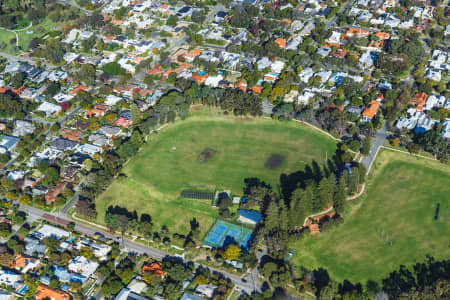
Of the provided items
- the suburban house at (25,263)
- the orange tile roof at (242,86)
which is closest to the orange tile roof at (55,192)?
the suburban house at (25,263)

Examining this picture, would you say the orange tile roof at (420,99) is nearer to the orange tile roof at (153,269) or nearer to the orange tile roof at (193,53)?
the orange tile roof at (193,53)

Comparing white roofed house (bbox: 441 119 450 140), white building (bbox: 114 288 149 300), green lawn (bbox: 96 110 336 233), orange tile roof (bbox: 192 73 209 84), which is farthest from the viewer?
orange tile roof (bbox: 192 73 209 84)

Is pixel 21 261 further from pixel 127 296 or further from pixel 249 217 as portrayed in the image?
pixel 249 217

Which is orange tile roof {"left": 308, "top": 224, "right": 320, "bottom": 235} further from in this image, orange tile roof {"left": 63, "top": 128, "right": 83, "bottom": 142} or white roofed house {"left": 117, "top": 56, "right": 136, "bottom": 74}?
white roofed house {"left": 117, "top": 56, "right": 136, "bottom": 74}

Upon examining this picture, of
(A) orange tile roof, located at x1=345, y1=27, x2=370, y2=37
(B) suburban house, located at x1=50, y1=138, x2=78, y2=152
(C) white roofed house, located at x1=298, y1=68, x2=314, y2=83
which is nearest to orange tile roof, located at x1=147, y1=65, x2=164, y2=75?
(B) suburban house, located at x1=50, y1=138, x2=78, y2=152

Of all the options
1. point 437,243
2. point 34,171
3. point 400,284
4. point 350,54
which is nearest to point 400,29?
point 350,54

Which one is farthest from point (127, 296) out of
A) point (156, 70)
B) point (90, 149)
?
point (156, 70)

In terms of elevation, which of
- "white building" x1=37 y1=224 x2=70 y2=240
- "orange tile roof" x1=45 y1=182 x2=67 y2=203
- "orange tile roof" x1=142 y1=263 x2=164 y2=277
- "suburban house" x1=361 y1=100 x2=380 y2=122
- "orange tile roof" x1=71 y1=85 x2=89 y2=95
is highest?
"suburban house" x1=361 y1=100 x2=380 y2=122
